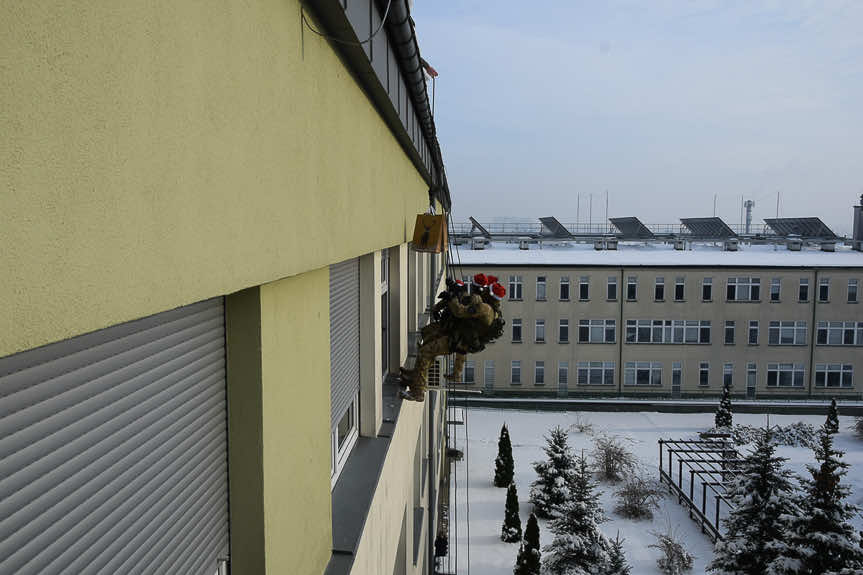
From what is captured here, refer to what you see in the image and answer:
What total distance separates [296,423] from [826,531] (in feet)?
46.9

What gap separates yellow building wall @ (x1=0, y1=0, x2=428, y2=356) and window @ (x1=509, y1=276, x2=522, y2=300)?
1255 inches

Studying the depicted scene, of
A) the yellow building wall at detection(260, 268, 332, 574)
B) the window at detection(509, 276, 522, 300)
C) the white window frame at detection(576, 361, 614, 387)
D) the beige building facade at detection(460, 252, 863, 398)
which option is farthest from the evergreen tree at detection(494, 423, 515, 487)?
the yellow building wall at detection(260, 268, 332, 574)

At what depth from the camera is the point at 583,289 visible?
33.7 m

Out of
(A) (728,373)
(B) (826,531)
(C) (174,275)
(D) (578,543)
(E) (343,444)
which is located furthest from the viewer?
(A) (728,373)

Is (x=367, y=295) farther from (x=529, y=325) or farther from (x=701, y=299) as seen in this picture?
(x=701, y=299)

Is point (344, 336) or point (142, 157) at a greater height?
point (142, 157)

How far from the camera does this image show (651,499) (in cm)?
2008

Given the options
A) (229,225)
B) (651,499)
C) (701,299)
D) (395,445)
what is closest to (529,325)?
(701,299)

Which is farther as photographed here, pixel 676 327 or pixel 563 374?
pixel 563 374

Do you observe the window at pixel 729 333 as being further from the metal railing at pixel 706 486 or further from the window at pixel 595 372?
the metal railing at pixel 706 486

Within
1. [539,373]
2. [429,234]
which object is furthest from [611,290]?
[429,234]

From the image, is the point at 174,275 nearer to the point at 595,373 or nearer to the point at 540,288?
the point at 540,288

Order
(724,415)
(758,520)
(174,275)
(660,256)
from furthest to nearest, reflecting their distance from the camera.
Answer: (660,256) < (724,415) < (758,520) < (174,275)

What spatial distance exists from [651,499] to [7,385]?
22.0 metres
